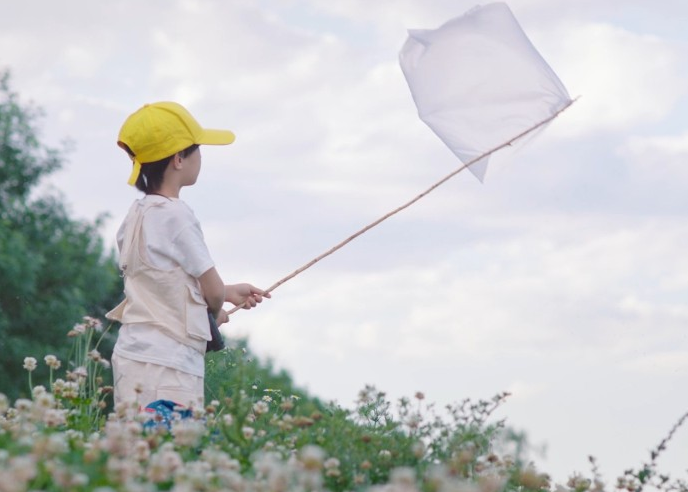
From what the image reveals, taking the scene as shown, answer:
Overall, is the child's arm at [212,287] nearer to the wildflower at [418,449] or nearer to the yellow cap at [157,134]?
the yellow cap at [157,134]

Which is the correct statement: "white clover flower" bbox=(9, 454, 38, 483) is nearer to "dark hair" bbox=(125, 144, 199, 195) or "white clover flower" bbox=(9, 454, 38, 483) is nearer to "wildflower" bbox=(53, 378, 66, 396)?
"wildflower" bbox=(53, 378, 66, 396)

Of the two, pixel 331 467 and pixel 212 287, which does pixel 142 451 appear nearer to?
pixel 331 467

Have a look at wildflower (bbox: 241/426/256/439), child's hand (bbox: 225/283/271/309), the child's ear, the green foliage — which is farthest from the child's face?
the green foliage

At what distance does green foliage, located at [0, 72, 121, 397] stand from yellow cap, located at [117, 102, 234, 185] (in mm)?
21437

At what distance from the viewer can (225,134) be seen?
6680mm

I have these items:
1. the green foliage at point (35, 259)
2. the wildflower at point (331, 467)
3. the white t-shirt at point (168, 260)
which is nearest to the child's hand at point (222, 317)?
the white t-shirt at point (168, 260)

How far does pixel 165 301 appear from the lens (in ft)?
19.4

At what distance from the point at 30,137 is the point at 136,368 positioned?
2634 cm

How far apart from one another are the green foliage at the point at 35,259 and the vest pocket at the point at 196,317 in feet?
72.0

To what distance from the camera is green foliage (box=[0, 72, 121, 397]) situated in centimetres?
2770

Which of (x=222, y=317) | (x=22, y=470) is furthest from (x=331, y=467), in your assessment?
(x=222, y=317)

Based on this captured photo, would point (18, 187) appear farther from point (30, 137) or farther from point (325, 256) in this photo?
point (325, 256)

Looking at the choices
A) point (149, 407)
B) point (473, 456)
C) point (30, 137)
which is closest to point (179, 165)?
point (149, 407)

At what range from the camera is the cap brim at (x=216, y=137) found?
21.3 ft
